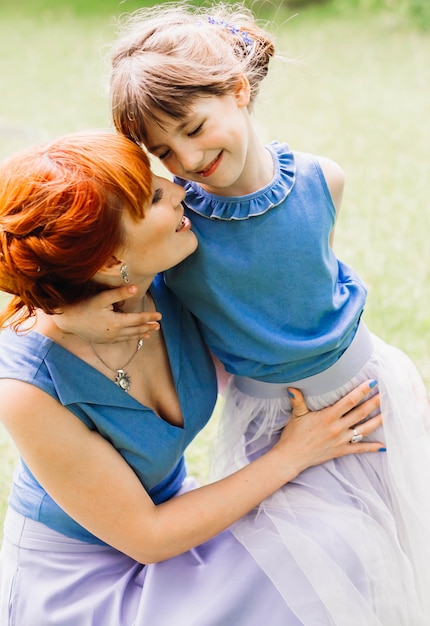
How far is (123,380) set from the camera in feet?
7.15

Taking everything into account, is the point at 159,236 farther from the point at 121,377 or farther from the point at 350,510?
the point at 350,510

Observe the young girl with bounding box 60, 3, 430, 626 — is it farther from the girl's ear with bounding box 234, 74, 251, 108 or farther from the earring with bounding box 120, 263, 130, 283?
the earring with bounding box 120, 263, 130, 283

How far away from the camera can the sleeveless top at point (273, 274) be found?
214 centimetres

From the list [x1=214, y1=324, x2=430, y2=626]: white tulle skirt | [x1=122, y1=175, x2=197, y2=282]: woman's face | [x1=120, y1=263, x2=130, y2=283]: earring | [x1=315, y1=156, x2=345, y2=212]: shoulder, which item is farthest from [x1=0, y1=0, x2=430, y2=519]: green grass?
[x1=214, y1=324, x2=430, y2=626]: white tulle skirt

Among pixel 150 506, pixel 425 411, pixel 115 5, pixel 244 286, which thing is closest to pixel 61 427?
pixel 150 506

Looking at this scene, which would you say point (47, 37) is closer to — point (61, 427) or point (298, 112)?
point (298, 112)

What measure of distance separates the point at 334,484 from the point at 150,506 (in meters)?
0.49

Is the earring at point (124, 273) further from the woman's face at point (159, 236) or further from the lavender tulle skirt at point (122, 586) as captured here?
the lavender tulle skirt at point (122, 586)

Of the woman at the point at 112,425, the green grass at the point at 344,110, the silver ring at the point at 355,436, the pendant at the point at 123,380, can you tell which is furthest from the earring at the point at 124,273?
the silver ring at the point at 355,436

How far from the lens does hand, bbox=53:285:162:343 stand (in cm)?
202

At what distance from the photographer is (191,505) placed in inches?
85.5

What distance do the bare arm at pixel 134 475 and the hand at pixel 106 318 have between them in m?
0.18

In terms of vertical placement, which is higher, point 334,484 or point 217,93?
point 217,93

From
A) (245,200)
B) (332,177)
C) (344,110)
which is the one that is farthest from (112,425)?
(344,110)
